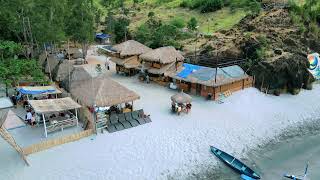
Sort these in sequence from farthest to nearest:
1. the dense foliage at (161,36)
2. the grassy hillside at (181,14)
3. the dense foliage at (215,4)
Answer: the dense foliage at (215,4) < the grassy hillside at (181,14) < the dense foliage at (161,36)

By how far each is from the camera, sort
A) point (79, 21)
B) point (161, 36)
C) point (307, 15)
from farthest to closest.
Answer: point (161, 36)
point (307, 15)
point (79, 21)

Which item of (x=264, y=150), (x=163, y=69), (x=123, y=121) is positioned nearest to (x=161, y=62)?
(x=163, y=69)

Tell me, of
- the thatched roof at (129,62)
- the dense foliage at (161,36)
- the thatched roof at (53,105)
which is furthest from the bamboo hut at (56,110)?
the dense foliage at (161,36)

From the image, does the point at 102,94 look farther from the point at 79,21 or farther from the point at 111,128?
the point at 79,21

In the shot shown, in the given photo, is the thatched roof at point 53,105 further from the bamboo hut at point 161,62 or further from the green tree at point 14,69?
the bamboo hut at point 161,62

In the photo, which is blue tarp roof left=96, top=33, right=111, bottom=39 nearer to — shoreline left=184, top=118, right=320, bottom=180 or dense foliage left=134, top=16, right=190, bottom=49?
dense foliage left=134, top=16, right=190, bottom=49
